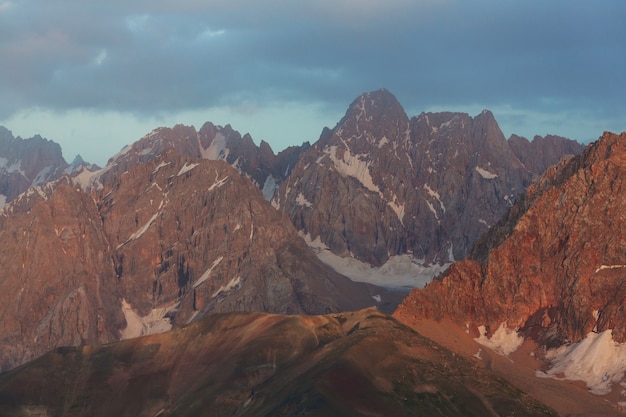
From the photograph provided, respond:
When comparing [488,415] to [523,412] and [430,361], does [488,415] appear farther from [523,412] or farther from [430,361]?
[430,361]

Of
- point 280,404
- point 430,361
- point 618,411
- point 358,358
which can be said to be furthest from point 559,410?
point 280,404

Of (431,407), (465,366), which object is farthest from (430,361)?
(431,407)

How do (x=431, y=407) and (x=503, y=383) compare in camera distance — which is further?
(x=503, y=383)

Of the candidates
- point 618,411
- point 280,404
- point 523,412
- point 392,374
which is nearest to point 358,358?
point 392,374

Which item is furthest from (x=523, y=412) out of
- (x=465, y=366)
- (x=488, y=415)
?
(x=465, y=366)

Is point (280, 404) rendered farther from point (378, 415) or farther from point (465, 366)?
point (465, 366)

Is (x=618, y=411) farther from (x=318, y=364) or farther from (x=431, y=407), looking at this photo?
(x=318, y=364)

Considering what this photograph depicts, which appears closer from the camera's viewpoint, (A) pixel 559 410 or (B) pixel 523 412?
(B) pixel 523 412

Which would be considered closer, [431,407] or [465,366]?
[431,407]
